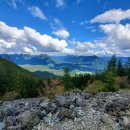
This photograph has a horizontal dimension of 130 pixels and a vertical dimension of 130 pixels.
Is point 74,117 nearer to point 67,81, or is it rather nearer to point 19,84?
point 67,81

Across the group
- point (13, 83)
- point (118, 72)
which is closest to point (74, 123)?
point (13, 83)

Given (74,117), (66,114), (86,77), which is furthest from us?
(86,77)

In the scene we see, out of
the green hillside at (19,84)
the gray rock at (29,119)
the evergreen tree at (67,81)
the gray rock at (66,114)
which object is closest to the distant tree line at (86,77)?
the evergreen tree at (67,81)

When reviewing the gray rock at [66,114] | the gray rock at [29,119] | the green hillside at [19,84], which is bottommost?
the green hillside at [19,84]

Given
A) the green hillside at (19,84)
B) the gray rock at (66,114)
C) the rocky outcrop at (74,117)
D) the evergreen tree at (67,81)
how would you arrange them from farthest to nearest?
the evergreen tree at (67,81)
the green hillside at (19,84)
the gray rock at (66,114)
the rocky outcrop at (74,117)

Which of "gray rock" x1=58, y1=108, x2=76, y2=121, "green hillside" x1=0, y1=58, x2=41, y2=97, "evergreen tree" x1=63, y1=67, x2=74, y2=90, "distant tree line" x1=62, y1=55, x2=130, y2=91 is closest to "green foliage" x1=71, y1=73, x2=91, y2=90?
"distant tree line" x1=62, y1=55, x2=130, y2=91

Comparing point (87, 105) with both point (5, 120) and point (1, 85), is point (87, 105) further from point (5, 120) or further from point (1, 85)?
point (1, 85)

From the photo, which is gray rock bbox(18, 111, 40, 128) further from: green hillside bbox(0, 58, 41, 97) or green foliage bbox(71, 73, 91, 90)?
green foliage bbox(71, 73, 91, 90)

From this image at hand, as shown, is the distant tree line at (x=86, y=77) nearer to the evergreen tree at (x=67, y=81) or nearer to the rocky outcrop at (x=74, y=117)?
the evergreen tree at (x=67, y=81)

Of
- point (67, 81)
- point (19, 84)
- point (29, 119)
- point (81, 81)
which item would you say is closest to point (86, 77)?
point (81, 81)

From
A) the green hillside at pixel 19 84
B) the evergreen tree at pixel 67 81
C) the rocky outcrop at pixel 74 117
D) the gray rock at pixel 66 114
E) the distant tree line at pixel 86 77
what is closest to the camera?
the rocky outcrop at pixel 74 117

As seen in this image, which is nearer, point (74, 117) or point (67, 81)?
point (74, 117)

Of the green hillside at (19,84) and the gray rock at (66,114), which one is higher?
the gray rock at (66,114)

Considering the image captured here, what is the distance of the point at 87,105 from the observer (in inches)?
1299
